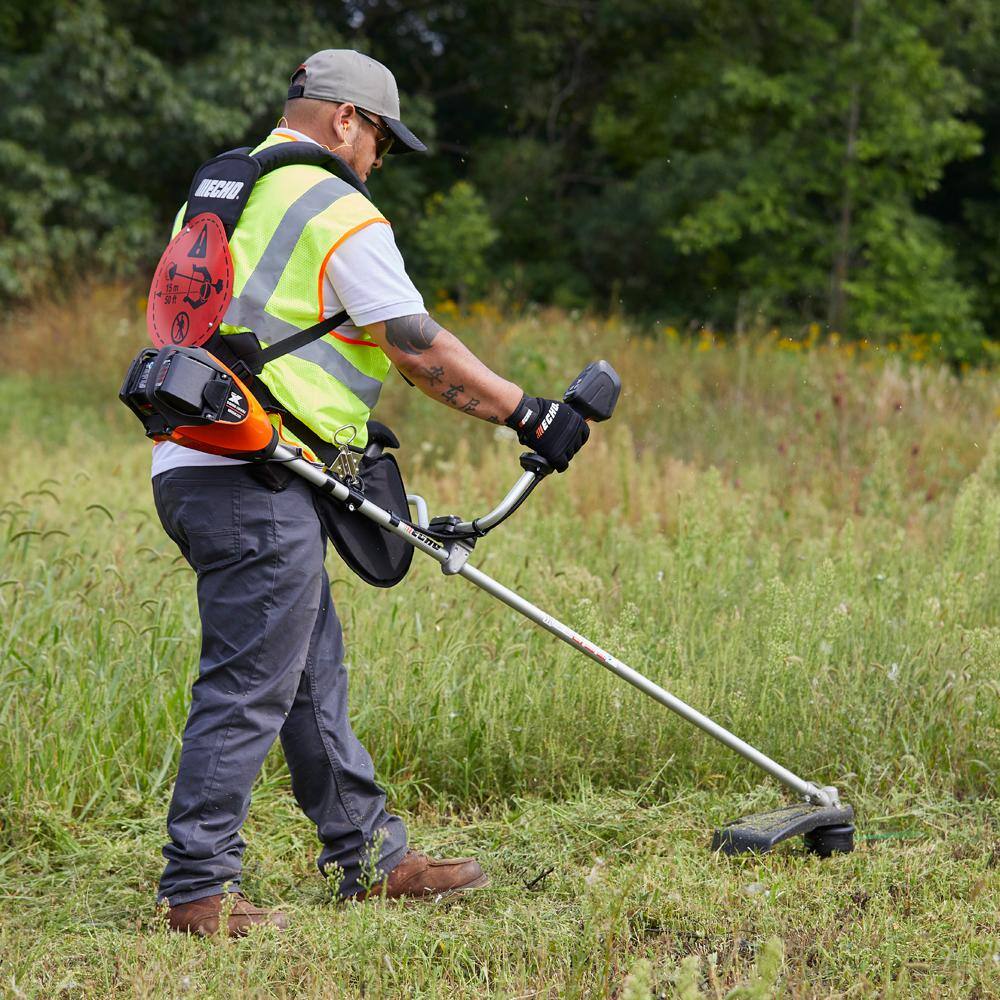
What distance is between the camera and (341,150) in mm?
3340

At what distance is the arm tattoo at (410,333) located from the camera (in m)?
3.09

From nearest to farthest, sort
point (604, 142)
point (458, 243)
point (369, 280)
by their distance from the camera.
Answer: point (369, 280) → point (458, 243) → point (604, 142)

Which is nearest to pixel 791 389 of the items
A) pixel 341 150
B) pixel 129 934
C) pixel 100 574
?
pixel 100 574

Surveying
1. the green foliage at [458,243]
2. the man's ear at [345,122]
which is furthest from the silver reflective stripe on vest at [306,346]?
the green foliage at [458,243]

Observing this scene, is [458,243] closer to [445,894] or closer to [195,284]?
[195,284]

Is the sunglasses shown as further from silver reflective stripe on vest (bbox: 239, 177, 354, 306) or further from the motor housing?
the motor housing

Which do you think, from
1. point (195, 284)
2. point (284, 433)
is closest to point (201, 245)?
point (195, 284)

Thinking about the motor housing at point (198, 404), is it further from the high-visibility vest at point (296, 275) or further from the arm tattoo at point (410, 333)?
the arm tattoo at point (410, 333)

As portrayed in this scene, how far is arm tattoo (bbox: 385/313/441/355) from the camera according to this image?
3088mm

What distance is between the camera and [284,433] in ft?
10.5

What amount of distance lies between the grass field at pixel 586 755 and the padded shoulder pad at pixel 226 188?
58.9 inches

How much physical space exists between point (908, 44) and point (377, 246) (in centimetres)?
1332

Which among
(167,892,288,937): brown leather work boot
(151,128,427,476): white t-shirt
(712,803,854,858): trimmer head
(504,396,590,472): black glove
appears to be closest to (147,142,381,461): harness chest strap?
(151,128,427,476): white t-shirt

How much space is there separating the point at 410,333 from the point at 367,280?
0.16 metres
